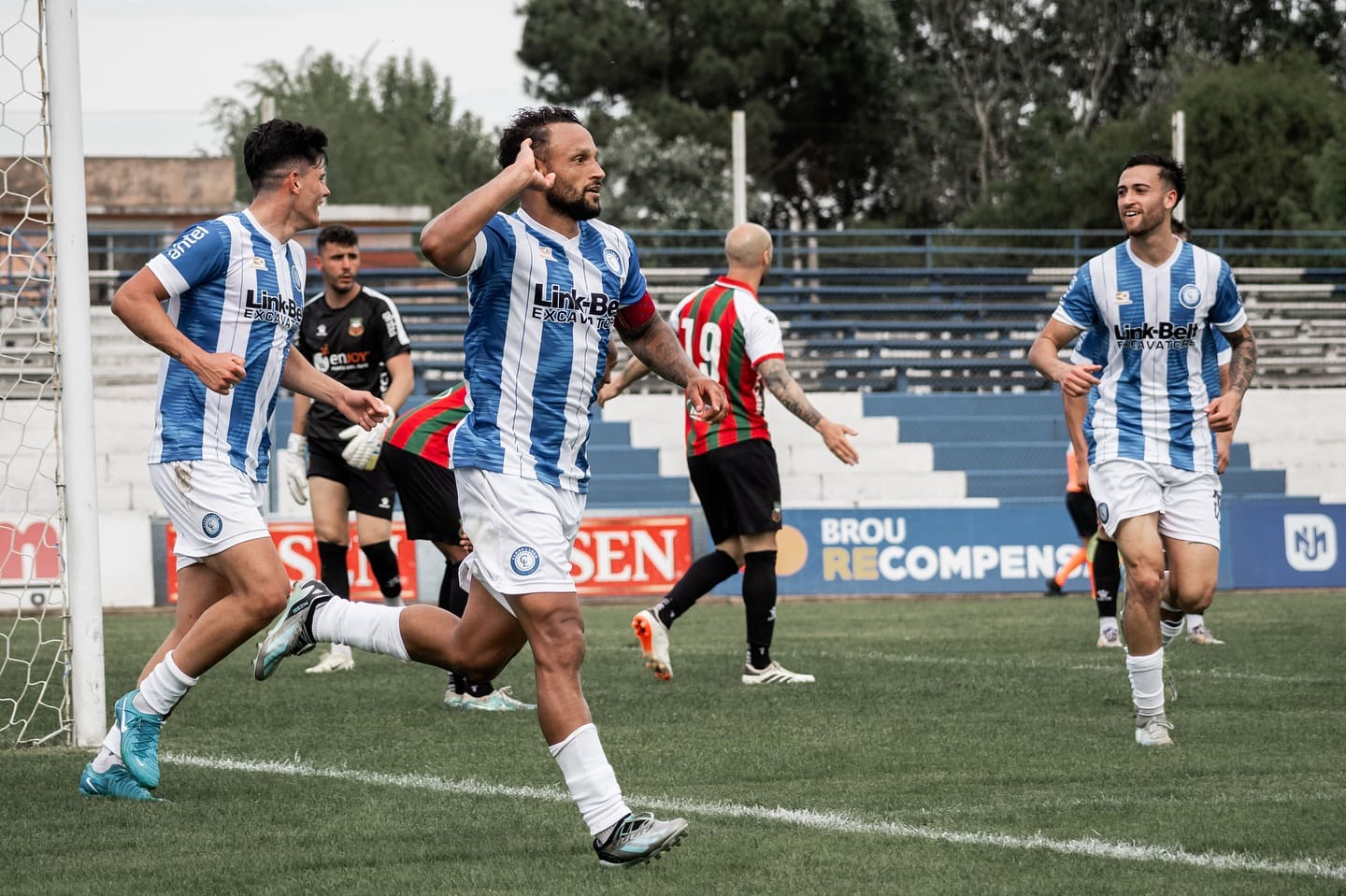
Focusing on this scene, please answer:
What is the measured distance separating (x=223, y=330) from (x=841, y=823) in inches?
101

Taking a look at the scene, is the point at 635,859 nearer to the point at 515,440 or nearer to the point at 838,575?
the point at 515,440

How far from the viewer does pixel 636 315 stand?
17.0ft

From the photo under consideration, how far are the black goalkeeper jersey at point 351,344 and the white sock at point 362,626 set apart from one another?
3.81 m

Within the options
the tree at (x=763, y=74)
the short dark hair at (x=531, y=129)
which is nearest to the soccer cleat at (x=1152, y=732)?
the short dark hair at (x=531, y=129)

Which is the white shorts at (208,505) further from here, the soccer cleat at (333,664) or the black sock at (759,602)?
the soccer cleat at (333,664)

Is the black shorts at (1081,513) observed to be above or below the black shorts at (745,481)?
below

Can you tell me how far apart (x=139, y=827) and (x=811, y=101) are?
4312 centimetres

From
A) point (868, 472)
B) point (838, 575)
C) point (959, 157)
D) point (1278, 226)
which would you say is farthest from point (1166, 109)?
point (838, 575)

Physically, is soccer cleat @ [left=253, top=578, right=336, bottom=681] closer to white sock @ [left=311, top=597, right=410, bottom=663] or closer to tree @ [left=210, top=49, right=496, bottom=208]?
white sock @ [left=311, top=597, right=410, bottom=663]

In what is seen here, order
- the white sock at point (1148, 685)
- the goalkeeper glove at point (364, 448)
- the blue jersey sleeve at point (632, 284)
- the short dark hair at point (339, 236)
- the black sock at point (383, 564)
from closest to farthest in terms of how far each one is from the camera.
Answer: the blue jersey sleeve at point (632, 284)
the white sock at point (1148, 685)
the goalkeeper glove at point (364, 448)
the short dark hair at point (339, 236)
the black sock at point (383, 564)

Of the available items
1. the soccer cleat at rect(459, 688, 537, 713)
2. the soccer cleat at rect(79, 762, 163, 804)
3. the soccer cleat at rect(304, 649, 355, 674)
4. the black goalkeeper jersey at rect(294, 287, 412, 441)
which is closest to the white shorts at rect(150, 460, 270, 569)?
the soccer cleat at rect(79, 762, 163, 804)

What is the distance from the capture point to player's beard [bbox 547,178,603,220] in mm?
4785

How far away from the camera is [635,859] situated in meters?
4.43

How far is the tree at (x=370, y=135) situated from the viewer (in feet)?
170
